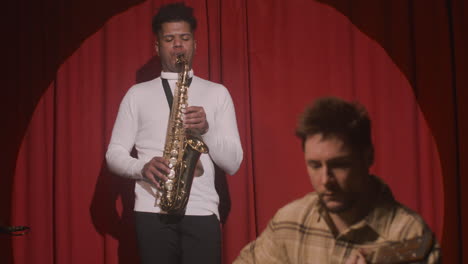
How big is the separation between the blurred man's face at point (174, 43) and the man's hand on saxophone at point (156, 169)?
592 mm

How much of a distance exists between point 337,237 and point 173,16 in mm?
1725

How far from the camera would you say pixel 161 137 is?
267 cm

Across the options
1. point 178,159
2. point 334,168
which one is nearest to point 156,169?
point 178,159

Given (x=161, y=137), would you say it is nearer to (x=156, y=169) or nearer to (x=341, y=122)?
(x=156, y=169)

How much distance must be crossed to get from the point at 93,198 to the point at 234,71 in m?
1.25

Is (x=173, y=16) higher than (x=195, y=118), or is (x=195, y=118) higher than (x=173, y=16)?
(x=173, y=16)

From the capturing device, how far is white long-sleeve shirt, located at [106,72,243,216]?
8.43 feet

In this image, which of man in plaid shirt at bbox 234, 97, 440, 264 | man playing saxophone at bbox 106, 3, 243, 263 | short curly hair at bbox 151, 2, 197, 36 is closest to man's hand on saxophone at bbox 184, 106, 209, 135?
man playing saxophone at bbox 106, 3, 243, 263

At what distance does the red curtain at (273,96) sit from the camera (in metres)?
3.00

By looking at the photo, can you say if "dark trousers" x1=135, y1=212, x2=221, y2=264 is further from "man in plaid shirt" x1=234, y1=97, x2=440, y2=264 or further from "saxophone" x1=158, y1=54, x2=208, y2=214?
"man in plaid shirt" x1=234, y1=97, x2=440, y2=264

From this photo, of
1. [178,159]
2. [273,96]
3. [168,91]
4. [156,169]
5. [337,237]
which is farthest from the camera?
[273,96]

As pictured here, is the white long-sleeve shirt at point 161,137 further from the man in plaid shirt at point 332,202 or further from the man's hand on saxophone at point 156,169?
the man in plaid shirt at point 332,202

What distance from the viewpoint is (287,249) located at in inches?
71.8

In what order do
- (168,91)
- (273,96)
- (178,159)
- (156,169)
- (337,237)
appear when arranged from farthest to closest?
1. (273,96)
2. (168,91)
3. (178,159)
4. (156,169)
5. (337,237)
